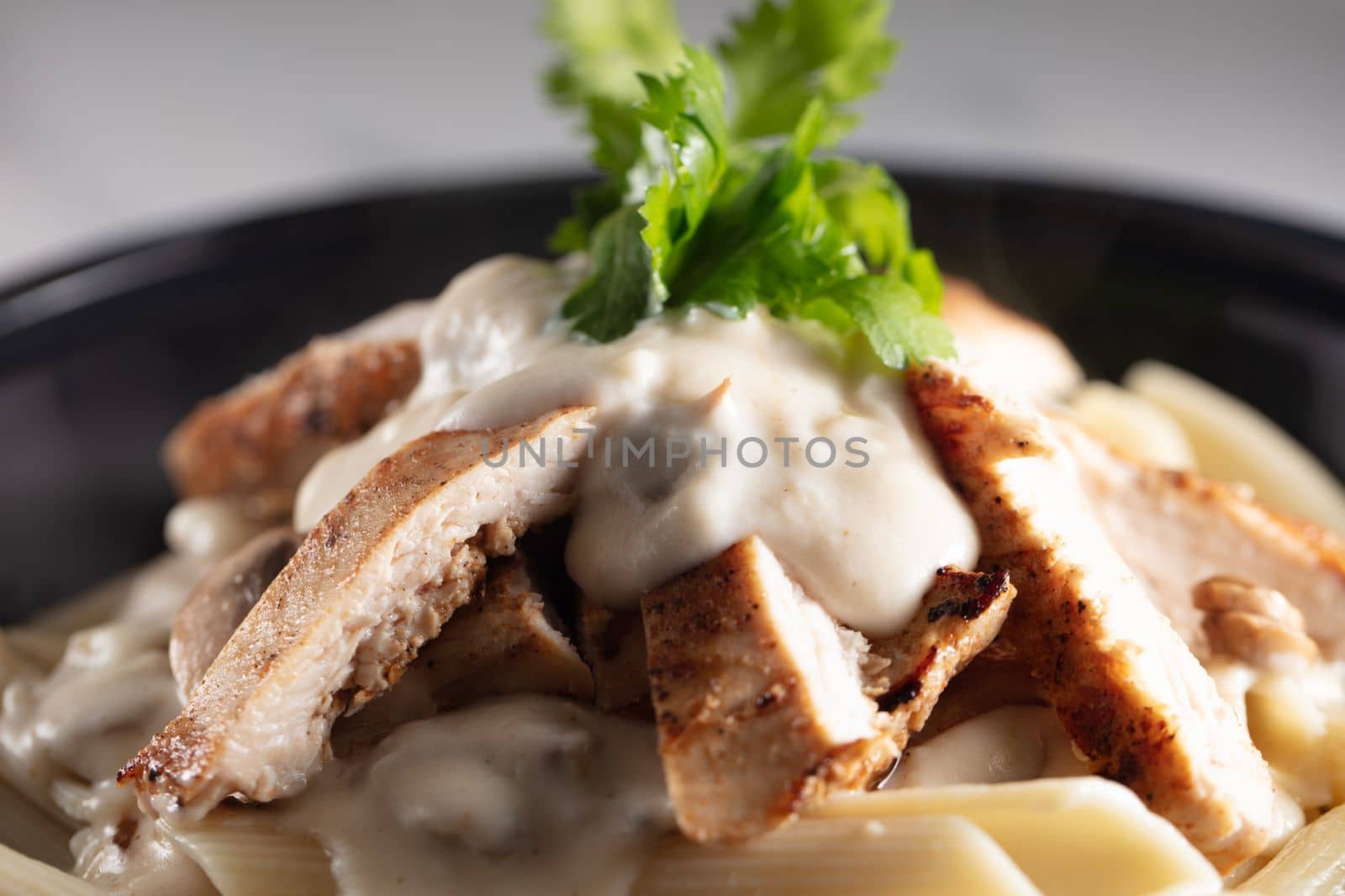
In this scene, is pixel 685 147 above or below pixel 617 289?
above

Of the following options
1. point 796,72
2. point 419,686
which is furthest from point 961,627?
point 796,72

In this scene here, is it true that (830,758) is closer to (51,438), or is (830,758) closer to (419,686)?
(419,686)

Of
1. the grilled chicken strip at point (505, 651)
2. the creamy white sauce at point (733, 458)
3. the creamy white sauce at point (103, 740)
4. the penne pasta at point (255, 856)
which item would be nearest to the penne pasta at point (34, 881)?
the creamy white sauce at point (103, 740)

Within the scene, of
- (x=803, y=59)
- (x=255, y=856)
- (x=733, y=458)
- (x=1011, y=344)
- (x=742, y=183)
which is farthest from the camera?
(x=1011, y=344)

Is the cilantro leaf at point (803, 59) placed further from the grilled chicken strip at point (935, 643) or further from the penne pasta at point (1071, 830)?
the penne pasta at point (1071, 830)

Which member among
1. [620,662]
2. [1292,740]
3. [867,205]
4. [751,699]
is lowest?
[1292,740]

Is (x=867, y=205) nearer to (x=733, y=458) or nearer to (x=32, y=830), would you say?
(x=733, y=458)

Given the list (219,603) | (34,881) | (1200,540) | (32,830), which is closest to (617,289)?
(219,603)
